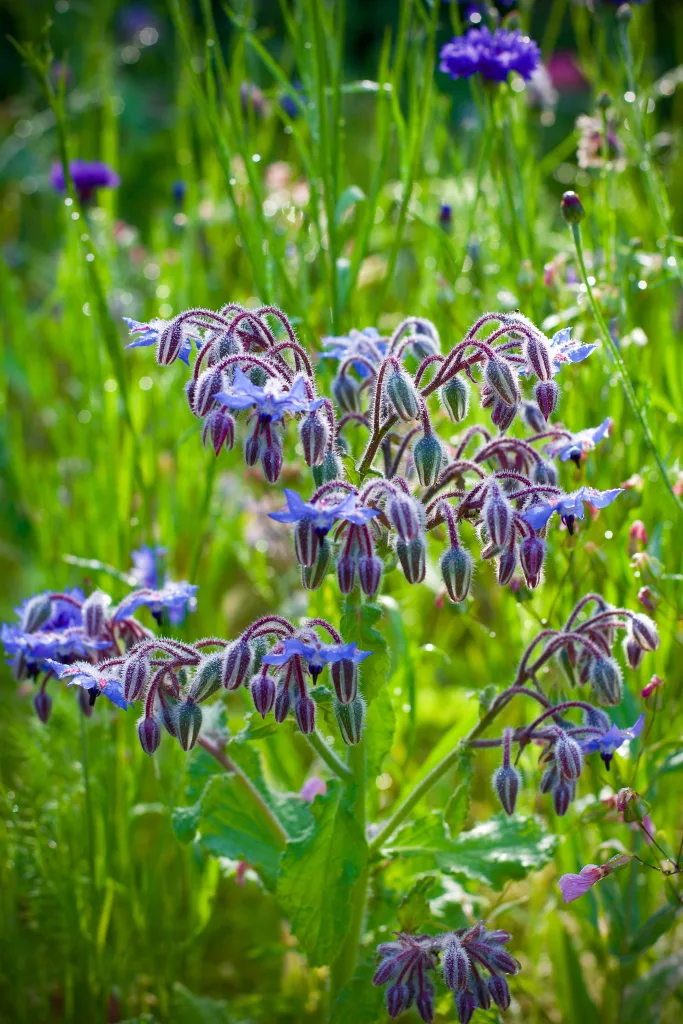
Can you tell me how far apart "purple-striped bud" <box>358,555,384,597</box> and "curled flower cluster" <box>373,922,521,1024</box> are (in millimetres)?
495

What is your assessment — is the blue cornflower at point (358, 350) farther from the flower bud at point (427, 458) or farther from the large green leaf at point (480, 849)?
the large green leaf at point (480, 849)

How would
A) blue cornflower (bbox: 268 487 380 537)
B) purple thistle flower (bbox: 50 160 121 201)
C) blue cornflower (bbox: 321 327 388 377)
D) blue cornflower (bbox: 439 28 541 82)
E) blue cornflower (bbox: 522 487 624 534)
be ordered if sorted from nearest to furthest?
blue cornflower (bbox: 268 487 380 537) → blue cornflower (bbox: 522 487 624 534) → blue cornflower (bbox: 321 327 388 377) → blue cornflower (bbox: 439 28 541 82) → purple thistle flower (bbox: 50 160 121 201)

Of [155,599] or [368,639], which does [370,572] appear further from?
[155,599]

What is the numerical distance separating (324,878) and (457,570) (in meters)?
0.48

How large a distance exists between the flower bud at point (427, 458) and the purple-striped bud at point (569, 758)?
1.28ft

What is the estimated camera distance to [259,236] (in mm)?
1863

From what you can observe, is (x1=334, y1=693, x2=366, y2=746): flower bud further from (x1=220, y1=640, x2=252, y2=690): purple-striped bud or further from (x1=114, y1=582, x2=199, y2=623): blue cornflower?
(x1=114, y1=582, x2=199, y2=623): blue cornflower

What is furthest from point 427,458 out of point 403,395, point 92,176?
point 92,176

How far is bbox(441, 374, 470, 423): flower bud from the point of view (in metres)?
1.33

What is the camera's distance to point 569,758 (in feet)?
4.23

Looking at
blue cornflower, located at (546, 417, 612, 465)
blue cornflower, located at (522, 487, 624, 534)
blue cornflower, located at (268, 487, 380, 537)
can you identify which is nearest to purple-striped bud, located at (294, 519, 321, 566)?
blue cornflower, located at (268, 487, 380, 537)

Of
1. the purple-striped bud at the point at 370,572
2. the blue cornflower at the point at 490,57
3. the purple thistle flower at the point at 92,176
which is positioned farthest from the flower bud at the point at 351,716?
the purple thistle flower at the point at 92,176

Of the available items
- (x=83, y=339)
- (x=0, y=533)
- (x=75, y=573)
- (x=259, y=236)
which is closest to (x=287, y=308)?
(x=259, y=236)

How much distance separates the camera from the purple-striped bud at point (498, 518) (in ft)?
3.94
